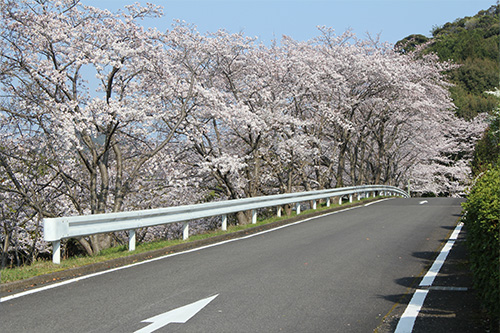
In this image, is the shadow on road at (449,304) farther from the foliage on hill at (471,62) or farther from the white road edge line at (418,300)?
the foliage on hill at (471,62)

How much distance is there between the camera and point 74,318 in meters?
5.55

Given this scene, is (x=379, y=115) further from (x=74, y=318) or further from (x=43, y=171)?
(x=74, y=318)

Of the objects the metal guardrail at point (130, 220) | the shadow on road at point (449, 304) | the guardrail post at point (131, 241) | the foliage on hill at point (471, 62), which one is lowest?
the shadow on road at point (449, 304)

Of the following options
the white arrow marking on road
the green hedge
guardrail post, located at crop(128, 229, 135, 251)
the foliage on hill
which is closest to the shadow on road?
the green hedge

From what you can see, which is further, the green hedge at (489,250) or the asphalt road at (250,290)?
the asphalt road at (250,290)

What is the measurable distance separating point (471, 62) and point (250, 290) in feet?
243

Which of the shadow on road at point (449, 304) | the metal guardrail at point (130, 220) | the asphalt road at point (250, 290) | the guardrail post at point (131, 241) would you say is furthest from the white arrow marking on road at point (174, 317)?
the guardrail post at point (131, 241)

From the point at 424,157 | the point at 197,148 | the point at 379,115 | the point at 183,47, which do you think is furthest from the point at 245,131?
the point at 424,157

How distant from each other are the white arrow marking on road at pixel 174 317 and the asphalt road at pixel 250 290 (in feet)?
0.27

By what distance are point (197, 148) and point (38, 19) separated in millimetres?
7913

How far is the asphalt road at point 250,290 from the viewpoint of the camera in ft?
17.6

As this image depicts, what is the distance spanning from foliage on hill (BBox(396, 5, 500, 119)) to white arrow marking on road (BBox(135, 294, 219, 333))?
54078mm

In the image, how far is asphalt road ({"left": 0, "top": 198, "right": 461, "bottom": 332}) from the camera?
17.6 feet

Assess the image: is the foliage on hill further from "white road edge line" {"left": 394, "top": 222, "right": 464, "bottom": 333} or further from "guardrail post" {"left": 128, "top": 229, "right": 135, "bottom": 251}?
"guardrail post" {"left": 128, "top": 229, "right": 135, "bottom": 251}
